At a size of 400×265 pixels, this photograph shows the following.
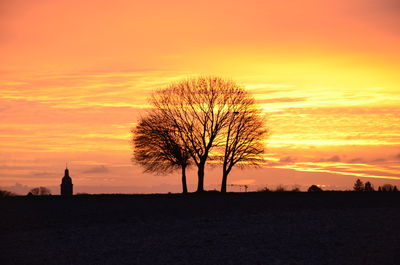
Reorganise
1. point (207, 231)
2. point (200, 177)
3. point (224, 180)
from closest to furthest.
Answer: point (207, 231), point (200, 177), point (224, 180)

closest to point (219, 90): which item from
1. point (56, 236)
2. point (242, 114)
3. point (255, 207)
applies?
point (242, 114)

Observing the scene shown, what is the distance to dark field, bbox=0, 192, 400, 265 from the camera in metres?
27.5

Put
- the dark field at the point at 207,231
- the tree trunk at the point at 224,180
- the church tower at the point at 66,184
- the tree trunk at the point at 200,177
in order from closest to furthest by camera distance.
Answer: the dark field at the point at 207,231
the tree trunk at the point at 200,177
the tree trunk at the point at 224,180
the church tower at the point at 66,184

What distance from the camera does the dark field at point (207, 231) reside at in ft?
90.1

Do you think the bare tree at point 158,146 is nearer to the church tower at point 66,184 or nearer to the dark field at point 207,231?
the dark field at point 207,231

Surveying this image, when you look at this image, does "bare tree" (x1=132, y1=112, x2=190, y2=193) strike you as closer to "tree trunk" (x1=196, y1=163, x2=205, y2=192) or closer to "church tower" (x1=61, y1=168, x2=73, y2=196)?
"tree trunk" (x1=196, y1=163, x2=205, y2=192)

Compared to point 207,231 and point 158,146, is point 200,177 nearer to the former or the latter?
point 158,146

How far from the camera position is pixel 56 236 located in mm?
34531

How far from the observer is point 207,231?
112 feet

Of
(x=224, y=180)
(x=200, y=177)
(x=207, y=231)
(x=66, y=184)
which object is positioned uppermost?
(x=66, y=184)

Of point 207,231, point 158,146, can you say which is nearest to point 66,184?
point 158,146

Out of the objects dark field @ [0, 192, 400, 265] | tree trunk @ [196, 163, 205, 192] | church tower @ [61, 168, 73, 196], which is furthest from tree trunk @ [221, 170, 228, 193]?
church tower @ [61, 168, 73, 196]

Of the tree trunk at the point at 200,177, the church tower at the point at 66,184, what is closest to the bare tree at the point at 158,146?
the tree trunk at the point at 200,177

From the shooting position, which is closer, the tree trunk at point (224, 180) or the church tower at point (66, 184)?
the tree trunk at point (224, 180)
